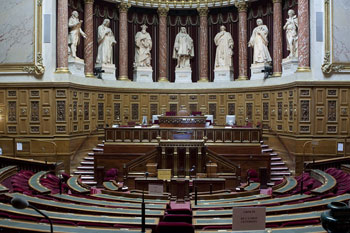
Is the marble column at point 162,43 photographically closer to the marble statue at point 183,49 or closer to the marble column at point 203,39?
the marble statue at point 183,49

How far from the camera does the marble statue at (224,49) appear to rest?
27688mm

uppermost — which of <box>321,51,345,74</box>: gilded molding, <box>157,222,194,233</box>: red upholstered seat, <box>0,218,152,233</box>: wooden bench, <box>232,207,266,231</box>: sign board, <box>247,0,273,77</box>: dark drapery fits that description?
<box>247,0,273,77</box>: dark drapery

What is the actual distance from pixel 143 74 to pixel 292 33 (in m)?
10.5

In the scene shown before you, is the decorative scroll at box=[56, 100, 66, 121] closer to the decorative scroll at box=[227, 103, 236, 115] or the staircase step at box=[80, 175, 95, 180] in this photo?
the staircase step at box=[80, 175, 95, 180]

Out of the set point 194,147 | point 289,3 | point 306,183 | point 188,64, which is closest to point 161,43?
point 188,64

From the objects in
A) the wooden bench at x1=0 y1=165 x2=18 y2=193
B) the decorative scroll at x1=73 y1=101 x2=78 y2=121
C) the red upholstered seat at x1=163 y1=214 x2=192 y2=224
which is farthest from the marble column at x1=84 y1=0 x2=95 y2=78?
the red upholstered seat at x1=163 y1=214 x2=192 y2=224

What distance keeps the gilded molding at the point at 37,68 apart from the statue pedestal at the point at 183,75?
10392 millimetres

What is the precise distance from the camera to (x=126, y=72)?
27.0 metres

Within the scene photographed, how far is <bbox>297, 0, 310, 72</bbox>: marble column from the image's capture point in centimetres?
2058

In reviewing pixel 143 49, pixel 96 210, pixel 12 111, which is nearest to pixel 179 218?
pixel 96 210

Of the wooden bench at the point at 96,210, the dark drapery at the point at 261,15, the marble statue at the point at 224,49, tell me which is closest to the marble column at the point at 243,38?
the dark drapery at the point at 261,15

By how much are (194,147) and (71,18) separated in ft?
36.8

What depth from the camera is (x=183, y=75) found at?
28344 millimetres

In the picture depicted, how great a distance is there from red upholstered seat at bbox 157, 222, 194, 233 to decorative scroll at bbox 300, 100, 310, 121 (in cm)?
1473
